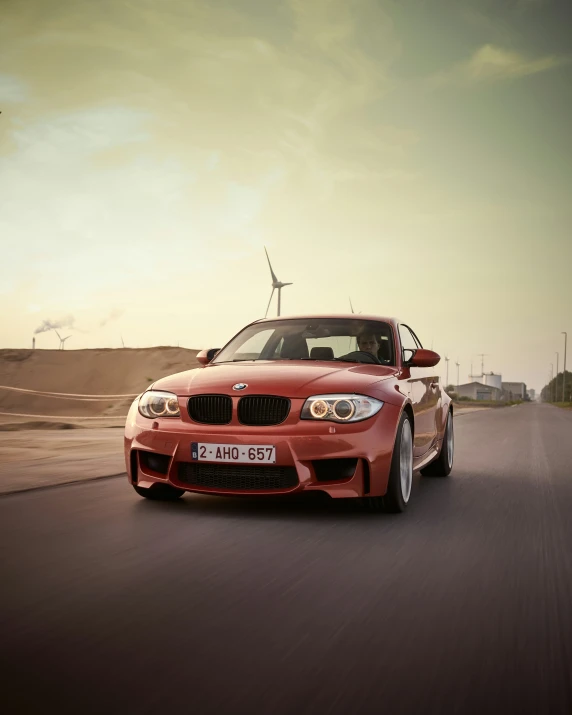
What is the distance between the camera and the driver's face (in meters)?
7.16

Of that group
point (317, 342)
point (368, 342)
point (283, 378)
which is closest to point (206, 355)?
point (317, 342)

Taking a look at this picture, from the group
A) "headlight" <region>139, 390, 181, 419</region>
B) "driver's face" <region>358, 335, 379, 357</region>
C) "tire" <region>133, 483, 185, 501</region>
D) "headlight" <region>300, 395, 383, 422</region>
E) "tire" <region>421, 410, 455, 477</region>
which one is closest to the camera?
"headlight" <region>300, 395, 383, 422</region>

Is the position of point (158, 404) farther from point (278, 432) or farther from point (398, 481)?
point (398, 481)

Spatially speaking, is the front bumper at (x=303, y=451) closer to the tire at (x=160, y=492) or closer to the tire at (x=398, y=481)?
the tire at (x=398, y=481)

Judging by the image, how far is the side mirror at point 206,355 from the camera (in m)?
7.44

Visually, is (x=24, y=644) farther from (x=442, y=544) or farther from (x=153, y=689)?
(x=442, y=544)

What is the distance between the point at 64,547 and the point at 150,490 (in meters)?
1.64

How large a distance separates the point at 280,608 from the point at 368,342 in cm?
414

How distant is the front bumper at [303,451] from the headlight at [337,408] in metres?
0.05

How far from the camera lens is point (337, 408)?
18.2 ft

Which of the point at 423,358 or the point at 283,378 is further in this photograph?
the point at 423,358

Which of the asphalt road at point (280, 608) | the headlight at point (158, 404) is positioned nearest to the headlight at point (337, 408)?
the asphalt road at point (280, 608)

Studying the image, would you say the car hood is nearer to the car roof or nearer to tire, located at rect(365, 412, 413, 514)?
tire, located at rect(365, 412, 413, 514)

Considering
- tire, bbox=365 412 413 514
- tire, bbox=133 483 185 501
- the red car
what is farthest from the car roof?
tire, bbox=133 483 185 501
